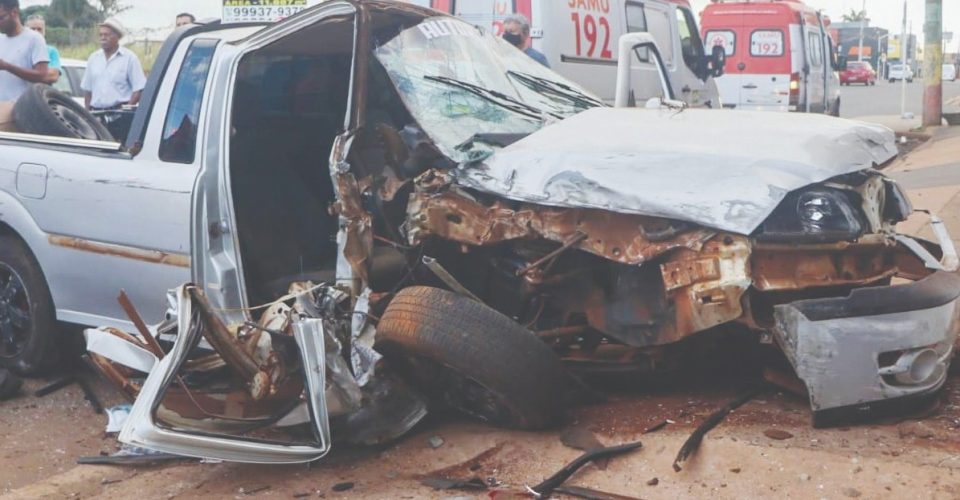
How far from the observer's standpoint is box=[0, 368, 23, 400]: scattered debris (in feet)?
18.3

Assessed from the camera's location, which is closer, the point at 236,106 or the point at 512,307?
the point at 512,307

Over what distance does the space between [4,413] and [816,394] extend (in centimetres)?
377

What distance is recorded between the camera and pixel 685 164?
163 inches

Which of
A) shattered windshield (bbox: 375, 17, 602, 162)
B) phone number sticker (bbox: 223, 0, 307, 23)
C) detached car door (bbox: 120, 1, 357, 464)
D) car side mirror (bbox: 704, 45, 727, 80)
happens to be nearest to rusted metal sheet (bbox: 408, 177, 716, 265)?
shattered windshield (bbox: 375, 17, 602, 162)

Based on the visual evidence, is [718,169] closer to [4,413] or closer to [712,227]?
[712,227]

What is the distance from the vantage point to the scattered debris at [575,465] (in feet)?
12.9

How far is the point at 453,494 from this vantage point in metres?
4.02

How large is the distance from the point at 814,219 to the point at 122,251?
2.94 meters

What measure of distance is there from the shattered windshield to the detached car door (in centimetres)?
40

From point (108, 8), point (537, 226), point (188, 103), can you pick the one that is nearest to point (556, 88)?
point (537, 226)

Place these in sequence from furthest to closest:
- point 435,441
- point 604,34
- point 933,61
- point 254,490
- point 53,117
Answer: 1. point 933,61
2. point 604,34
3. point 53,117
4. point 435,441
5. point 254,490

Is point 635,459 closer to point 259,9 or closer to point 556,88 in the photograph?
point 556,88

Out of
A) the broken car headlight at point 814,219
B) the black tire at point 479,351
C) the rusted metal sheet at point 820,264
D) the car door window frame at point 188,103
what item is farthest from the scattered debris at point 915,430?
the car door window frame at point 188,103

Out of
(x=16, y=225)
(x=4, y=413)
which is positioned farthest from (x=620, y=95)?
(x=4, y=413)
